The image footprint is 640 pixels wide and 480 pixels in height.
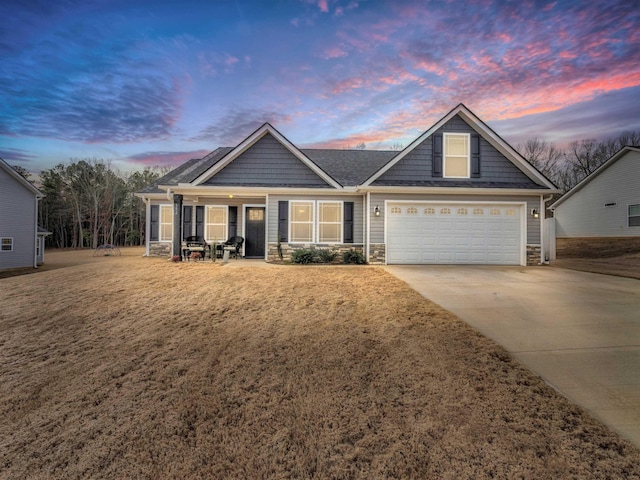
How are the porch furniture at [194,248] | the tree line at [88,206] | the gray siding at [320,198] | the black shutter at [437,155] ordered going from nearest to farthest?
the black shutter at [437,155], the gray siding at [320,198], the porch furniture at [194,248], the tree line at [88,206]

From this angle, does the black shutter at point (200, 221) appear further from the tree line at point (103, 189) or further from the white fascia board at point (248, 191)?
the tree line at point (103, 189)

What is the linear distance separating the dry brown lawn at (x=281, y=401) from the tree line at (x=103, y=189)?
105 feet

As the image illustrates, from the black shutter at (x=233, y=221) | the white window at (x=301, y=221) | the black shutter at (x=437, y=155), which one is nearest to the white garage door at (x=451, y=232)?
the black shutter at (x=437, y=155)

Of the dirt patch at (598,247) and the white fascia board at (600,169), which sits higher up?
the white fascia board at (600,169)

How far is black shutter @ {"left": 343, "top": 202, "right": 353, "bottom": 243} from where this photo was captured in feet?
44.2

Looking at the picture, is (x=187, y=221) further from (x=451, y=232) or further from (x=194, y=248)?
(x=451, y=232)

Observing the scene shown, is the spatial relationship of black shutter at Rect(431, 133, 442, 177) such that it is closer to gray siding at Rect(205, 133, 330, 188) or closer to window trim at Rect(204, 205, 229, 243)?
gray siding at Rect(205, 133, 330, 188)

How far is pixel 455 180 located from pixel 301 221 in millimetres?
6685

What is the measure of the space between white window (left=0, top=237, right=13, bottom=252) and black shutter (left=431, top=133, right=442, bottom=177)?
19.6 metres

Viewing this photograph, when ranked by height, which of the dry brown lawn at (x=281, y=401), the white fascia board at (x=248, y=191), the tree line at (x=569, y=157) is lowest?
the dry brown lawn at (x=281, y=401)

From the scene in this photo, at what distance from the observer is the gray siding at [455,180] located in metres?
12.7

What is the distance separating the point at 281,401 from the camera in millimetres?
3271

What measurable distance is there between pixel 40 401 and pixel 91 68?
45.6 ft

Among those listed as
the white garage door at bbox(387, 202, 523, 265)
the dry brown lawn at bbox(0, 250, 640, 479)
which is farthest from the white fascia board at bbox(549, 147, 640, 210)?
the dry brown lawn at bbox(0, 250, 640, 479)
